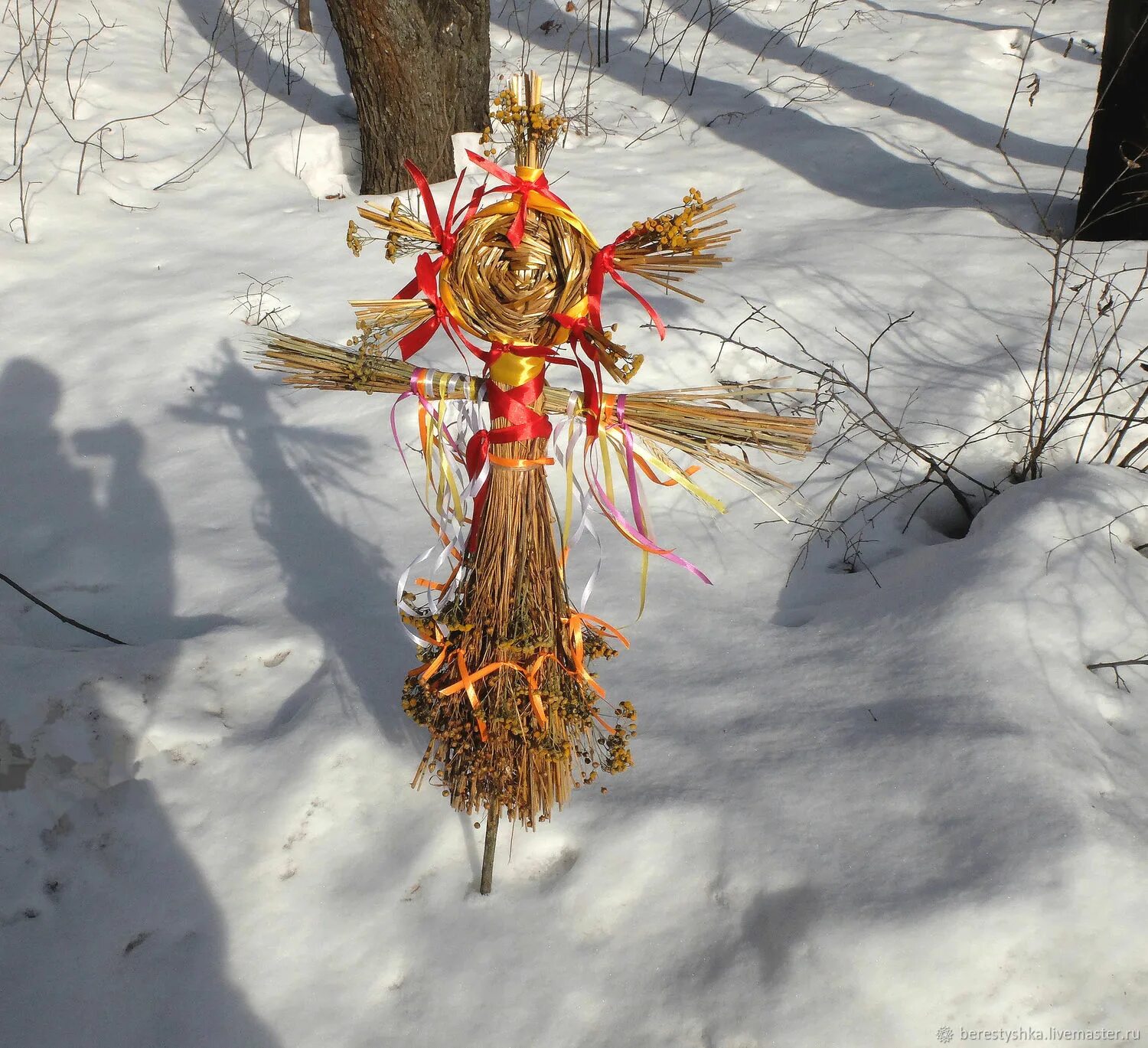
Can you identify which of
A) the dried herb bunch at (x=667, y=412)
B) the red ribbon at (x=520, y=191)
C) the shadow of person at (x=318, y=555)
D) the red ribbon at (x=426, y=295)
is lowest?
the shadow of person at (x=318, y=555)

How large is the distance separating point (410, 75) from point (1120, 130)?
3002 millimetres

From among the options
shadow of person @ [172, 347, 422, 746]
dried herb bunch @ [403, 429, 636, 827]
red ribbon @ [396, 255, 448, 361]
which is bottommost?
shadow of person @ [172, 347, 422, 746]

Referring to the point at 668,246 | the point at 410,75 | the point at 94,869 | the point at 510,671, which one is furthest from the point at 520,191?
the point at 410,75

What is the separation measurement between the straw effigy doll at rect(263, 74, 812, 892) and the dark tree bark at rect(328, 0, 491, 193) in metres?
3.00

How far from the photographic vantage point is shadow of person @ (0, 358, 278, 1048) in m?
1.59

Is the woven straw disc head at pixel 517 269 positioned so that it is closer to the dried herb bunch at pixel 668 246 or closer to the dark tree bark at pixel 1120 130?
the dried herb bunch at pixel 668 246

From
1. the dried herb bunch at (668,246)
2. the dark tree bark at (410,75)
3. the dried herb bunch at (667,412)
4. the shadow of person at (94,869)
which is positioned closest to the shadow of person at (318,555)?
the shadow of person at (94,869)

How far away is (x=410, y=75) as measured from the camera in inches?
159

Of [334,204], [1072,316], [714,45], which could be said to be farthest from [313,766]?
[714,45]

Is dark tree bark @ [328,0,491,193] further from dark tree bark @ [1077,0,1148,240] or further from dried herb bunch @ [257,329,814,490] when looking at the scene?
dried herb bunch @ [257,329,814,490]

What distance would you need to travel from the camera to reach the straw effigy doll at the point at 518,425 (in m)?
Result: 1.24

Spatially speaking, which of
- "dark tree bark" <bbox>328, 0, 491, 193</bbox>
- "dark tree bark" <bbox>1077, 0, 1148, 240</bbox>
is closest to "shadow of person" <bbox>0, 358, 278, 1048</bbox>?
"dark tree bark" <bbox>328, 0, 491, 193</bbox>

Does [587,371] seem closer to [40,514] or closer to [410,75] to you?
[40,514]

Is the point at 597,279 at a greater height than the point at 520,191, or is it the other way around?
the point at 520,191
